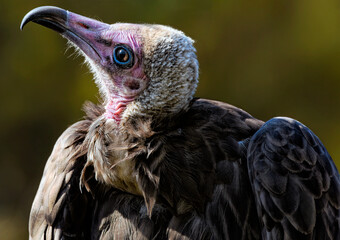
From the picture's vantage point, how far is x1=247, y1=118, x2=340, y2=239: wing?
3.07m

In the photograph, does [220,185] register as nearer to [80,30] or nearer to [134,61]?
[134,61]

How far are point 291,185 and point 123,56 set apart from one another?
119 cm

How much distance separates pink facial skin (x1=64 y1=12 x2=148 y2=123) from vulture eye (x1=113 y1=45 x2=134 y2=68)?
0.02 m

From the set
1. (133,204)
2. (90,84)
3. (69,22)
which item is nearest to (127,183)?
(133,204)

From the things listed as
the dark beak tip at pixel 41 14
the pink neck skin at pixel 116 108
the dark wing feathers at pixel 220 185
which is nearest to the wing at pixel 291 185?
the dark wing feathers at pixel 220 185

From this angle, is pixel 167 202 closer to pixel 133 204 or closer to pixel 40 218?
pixel 133 204

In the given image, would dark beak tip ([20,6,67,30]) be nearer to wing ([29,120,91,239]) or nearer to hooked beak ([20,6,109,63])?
hooked beak ([20,6,109,63])

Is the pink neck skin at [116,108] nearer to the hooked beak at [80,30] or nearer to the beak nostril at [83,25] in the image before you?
the hooked beak at [80,30]

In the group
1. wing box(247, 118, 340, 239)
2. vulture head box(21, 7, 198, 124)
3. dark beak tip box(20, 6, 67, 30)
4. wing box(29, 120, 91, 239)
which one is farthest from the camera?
wing box(29, 120, 91, 239)

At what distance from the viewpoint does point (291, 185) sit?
10.2 ft

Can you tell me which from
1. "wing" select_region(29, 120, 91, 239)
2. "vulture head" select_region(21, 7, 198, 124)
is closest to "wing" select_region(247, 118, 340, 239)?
"vulture head" select_region(21, 7, 198, 124)

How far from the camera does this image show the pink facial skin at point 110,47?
11.1ft

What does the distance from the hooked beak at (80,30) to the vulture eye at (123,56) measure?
0.29ft

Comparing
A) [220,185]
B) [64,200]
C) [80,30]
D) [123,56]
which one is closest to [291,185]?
[220,185]
